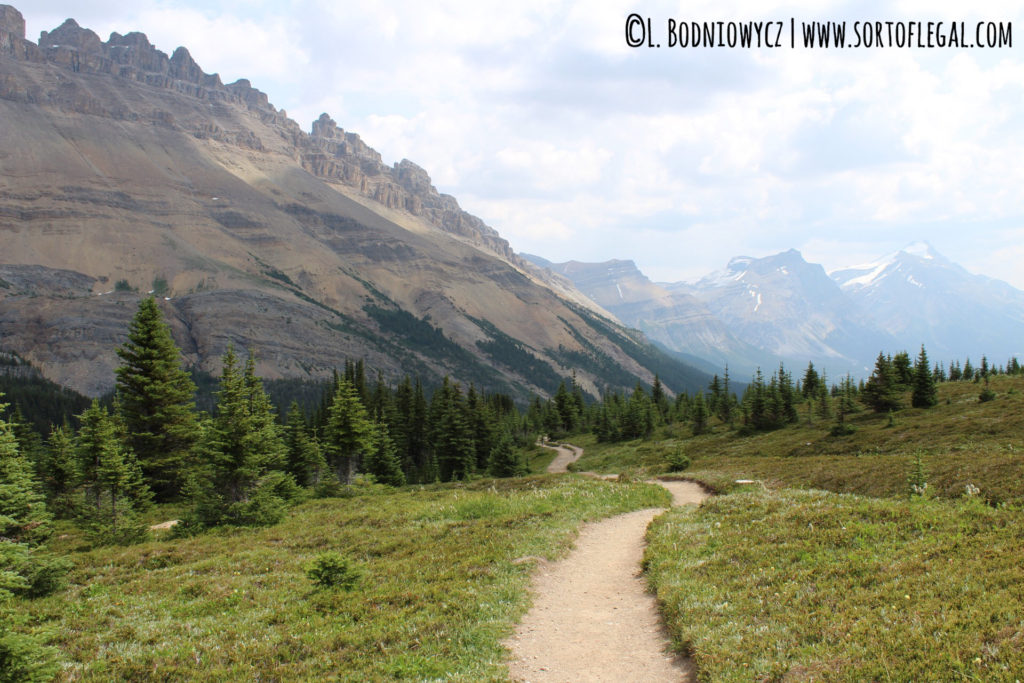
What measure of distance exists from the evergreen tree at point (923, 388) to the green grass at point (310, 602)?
4318 centimetres

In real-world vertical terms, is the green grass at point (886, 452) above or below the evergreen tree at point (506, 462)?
above

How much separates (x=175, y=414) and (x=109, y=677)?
34.9 meters

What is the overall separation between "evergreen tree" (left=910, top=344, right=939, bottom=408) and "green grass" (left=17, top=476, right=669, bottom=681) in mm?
43181

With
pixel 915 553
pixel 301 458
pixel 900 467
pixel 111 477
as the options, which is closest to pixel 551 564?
pixel 915 553

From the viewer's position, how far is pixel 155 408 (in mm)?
40844

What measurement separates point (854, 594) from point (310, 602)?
13.5 meters

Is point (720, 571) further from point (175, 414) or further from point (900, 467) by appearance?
point (175, 414)

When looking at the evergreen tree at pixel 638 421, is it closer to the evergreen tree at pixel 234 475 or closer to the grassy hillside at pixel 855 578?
the grassy hillside at pixel 855 578

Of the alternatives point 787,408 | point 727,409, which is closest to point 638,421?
point 727,409

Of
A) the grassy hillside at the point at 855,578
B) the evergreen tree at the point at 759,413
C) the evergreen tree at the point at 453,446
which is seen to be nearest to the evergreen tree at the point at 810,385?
the evergreen tree at the point at 759,413

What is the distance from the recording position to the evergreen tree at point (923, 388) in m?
51.9

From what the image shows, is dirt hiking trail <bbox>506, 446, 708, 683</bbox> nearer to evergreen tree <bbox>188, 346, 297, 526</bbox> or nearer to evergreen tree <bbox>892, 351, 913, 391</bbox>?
evergreen tree <bbox>188, 346, 297, 526</bbox>

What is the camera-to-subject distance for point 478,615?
13.1 metres

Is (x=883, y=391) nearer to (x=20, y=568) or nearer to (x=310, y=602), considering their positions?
(x=310, y=602)
